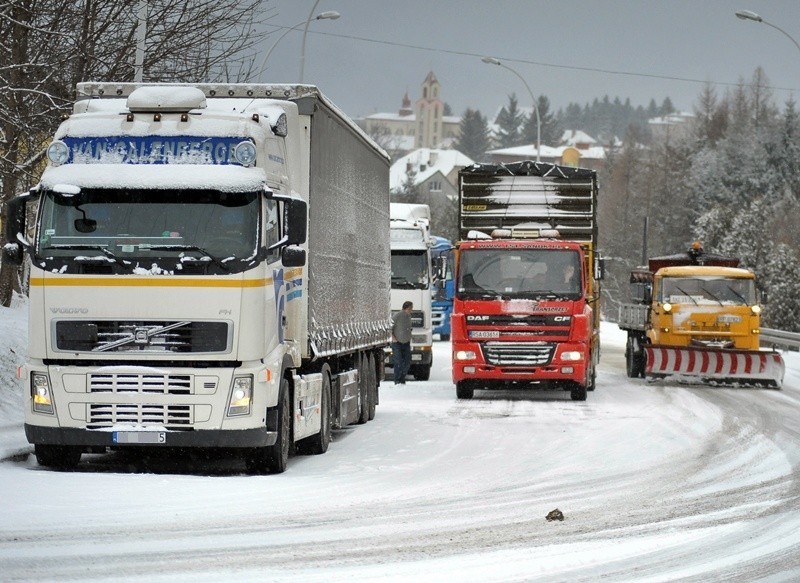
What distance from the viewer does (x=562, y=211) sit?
27250 millimetres

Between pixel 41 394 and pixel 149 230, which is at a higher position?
pixel 149 230

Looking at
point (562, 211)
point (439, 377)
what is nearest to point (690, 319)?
point (562, 211)

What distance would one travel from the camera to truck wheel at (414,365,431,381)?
30941mm

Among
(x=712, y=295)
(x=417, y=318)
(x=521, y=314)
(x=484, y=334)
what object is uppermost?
(x=712, y=295)

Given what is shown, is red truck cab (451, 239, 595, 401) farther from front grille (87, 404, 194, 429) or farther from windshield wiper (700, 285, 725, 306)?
front grille (87, 404, 194, 429)

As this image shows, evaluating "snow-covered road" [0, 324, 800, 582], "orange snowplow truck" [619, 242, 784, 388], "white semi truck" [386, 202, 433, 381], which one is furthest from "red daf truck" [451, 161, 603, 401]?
"white semi truck" [386, 202, 433, 381]

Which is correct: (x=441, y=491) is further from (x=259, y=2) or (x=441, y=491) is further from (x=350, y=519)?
(x=259, y=2)

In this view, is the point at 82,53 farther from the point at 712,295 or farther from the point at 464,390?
the point at 712,295

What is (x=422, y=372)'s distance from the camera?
1221 inches

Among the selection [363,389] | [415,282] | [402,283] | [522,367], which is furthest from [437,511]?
[415,282]

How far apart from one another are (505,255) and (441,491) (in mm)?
12241

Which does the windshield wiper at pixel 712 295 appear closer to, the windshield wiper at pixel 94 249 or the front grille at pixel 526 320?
the front grille at pixel 526 320

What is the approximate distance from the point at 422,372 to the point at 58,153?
60.5ft

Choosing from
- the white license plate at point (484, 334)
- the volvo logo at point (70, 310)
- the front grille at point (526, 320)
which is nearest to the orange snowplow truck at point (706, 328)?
the front grille at point (526, 320)
